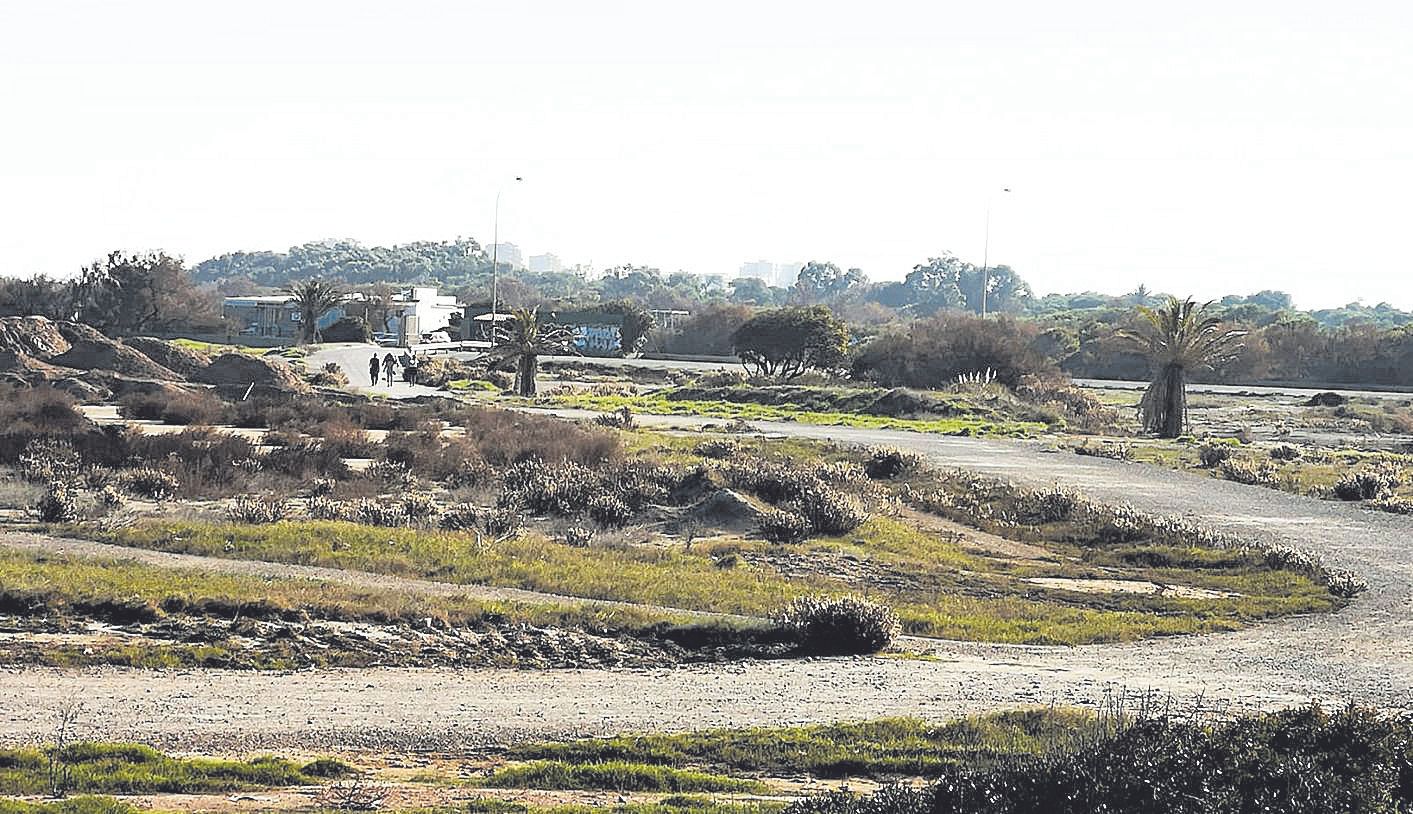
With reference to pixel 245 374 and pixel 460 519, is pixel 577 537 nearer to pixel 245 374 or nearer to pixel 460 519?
pixel 460 519

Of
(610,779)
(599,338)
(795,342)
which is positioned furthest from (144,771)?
(599,338)

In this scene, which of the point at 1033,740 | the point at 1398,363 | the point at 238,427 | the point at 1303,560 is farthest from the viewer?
the point at 1398,363

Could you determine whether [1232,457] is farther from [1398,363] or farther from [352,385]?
[1398,363]

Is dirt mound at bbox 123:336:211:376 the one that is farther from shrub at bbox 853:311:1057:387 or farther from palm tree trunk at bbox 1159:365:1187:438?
shrub at bbox 853:311:1057:387

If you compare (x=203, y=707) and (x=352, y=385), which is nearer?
(x=203, y=707)

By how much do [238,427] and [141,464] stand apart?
11822mm

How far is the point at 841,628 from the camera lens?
53.5ft

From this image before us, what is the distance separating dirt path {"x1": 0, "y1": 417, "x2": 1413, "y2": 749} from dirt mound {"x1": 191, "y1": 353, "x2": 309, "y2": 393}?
3686 centimetres

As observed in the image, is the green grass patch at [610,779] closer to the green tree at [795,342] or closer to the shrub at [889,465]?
the shrub at [889,465]

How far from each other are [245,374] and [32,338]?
723 cm

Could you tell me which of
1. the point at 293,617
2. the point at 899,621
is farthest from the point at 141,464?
the point at 899,621

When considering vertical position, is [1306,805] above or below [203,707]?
above

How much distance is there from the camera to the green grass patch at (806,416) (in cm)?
5784

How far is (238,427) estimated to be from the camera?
1556 inches
